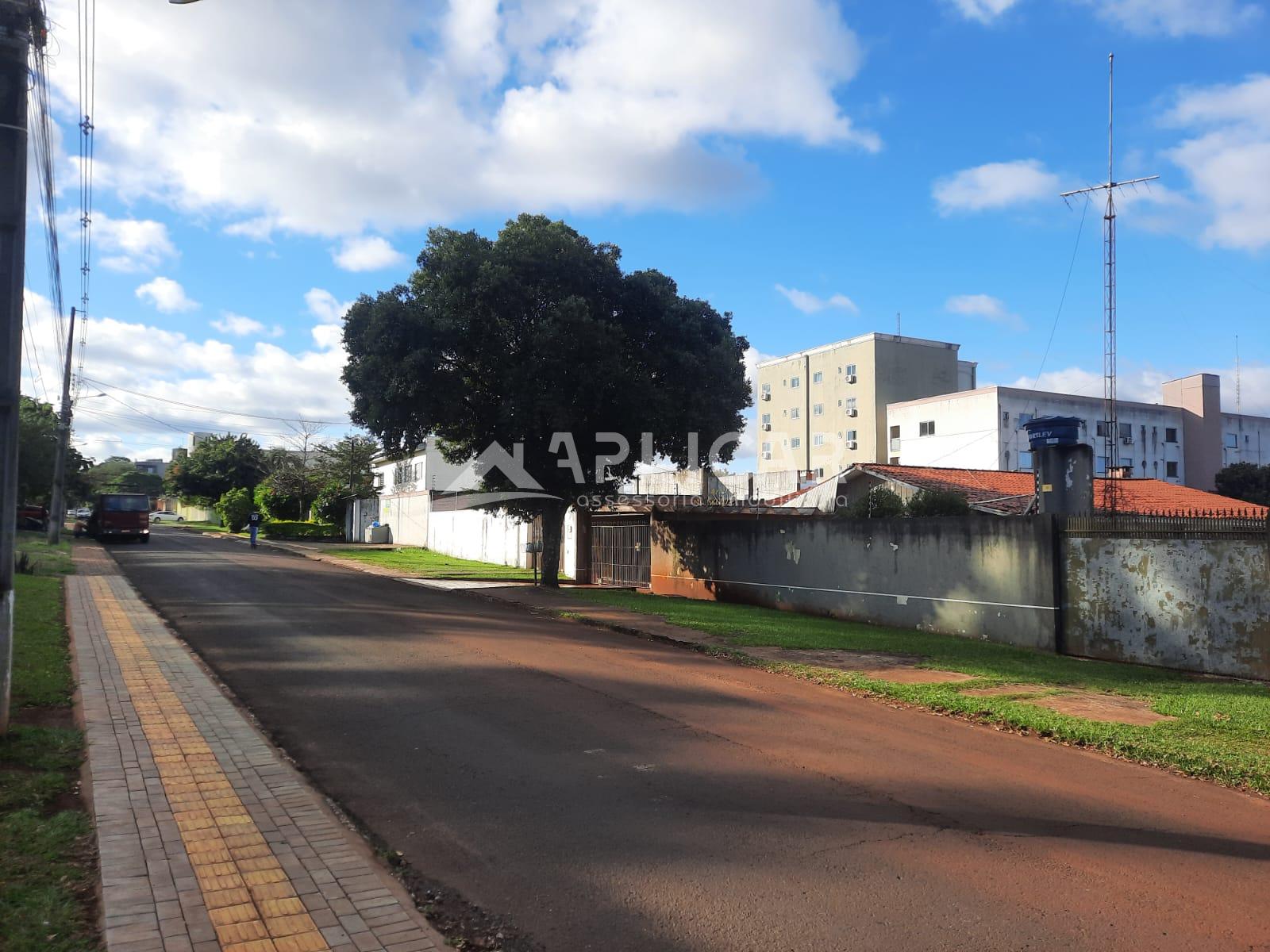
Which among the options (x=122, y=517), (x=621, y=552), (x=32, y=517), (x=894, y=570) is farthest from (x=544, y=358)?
(x=32, y=517)

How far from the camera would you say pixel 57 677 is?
8891 mm

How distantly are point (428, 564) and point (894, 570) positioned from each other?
18215mm

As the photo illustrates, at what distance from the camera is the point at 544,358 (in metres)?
18.7

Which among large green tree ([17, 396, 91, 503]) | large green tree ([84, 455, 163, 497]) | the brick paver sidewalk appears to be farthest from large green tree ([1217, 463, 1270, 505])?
large green tree ([84, 455, 163, 497])

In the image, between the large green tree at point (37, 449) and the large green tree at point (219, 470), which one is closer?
the large green tree at point (37, 449)

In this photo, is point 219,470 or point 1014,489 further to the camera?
point 219,470

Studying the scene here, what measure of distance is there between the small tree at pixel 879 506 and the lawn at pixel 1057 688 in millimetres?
2294

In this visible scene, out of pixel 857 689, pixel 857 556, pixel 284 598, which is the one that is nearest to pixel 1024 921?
pixel 857 689

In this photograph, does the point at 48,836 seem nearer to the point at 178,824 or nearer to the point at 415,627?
the point at 178,824

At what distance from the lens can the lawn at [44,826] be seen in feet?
12.9

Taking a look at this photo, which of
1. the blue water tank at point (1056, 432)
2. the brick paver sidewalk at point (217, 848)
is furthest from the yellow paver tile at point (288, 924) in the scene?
the blue water tank at point (1056, 432)

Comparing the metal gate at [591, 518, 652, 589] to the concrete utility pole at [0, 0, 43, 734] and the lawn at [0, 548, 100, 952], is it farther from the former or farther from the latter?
the concrete utility pole at [0, 0, 43, 734]

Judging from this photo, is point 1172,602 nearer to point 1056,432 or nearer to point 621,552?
point 1056,432

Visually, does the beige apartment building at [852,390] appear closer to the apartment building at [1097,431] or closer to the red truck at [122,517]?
the apartment building at [1097,431]
